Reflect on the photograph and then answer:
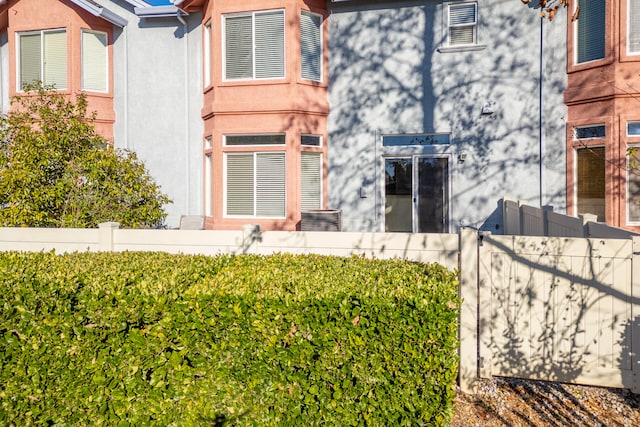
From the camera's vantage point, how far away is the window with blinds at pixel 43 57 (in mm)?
14688

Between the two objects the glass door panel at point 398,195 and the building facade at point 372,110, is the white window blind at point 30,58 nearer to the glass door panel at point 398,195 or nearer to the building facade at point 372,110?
the building facade at point 372,110

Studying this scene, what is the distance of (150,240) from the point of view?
7.49 meters

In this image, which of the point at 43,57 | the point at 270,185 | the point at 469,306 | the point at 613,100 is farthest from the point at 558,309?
the point at 43,57

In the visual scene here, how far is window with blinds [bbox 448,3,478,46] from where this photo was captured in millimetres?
12745

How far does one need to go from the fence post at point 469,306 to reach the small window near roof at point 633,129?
8.05 m

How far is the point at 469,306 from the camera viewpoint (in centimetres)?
561

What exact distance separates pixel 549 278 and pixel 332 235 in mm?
2628

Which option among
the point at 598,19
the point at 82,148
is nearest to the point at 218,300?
the point at 82,148

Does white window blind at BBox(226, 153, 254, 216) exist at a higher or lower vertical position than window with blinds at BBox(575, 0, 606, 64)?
lower

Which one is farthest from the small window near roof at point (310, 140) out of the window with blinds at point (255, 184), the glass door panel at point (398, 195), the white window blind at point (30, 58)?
the white window blind at point (30, 58)

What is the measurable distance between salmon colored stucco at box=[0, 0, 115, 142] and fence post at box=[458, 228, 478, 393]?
1241cm

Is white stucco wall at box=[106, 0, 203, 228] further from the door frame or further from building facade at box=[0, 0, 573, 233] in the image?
the door frame

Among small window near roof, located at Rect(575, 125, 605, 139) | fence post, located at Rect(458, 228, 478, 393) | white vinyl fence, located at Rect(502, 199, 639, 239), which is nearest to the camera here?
fence post, located at Rect(458, 228, 478, 393)

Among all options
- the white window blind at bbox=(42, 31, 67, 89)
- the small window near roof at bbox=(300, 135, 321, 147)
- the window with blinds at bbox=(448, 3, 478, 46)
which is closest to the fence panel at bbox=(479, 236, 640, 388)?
the small window near roof at bbox=(300, 135, 321, 147)
